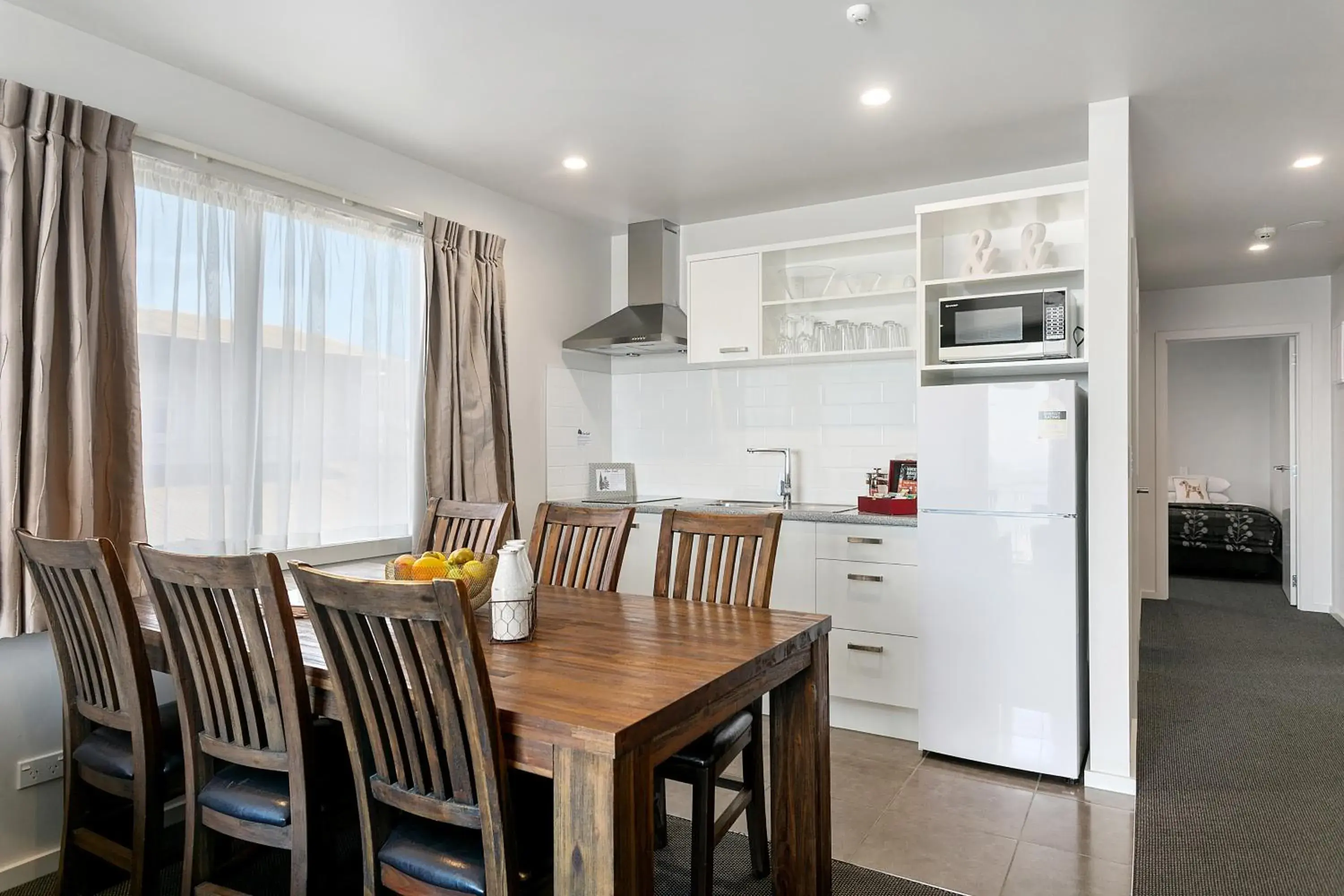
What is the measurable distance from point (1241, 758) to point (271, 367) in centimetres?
408

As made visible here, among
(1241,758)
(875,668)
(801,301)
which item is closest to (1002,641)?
(875,668)

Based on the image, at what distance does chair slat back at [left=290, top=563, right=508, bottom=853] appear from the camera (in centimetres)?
141

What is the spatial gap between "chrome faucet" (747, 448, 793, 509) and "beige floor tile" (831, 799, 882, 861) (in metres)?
1.68

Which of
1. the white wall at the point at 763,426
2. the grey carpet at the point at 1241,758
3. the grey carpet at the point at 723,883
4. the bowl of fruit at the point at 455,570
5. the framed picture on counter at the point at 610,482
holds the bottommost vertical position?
the grey carpet at the point at 723,883

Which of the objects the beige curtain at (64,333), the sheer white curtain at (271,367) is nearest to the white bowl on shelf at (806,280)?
the sheer white curtain at (271,367)

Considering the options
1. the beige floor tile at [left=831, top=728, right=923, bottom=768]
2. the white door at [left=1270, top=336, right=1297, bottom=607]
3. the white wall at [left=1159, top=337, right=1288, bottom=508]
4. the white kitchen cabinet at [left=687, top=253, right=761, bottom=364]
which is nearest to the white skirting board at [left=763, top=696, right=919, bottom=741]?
the beige floor tile at [left=831, top=728, right=923, bottom=768]

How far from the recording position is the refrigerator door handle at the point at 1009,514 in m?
3.07

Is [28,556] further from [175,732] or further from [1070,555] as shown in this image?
[1070,555]

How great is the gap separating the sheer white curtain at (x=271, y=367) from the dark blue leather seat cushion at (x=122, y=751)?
0.74 m

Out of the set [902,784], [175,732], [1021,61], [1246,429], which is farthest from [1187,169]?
[1246,429]

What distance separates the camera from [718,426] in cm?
469

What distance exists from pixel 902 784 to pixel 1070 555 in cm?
105

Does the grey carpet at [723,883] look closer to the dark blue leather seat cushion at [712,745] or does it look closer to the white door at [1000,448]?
the dark blue leather seat cushion at [712,745]

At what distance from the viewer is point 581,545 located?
9.37 feet
